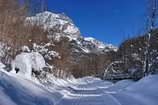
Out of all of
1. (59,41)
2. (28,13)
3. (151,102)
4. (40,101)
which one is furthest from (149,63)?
(40,101)

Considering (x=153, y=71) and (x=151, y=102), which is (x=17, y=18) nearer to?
(x=151, y=102)

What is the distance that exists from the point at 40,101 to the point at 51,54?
11.9 metres

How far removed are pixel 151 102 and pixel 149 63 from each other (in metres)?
19.9

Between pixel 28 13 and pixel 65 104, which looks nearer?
pixel 65 104

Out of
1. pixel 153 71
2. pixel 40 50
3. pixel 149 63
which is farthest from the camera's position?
pixel 149 63

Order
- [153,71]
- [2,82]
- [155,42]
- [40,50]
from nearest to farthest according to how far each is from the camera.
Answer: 1. [2,82]
2. [40,50]
3. [153,71]
4. [155,42]

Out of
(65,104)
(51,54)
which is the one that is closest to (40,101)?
(65,104)

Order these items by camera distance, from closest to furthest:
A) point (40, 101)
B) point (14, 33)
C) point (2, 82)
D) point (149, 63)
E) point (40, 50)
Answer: point (2, 82) < point (40, 101) < point (14, 33) < point (40, 50) < point (149, 63)

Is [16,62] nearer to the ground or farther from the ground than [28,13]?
nearer to the ground

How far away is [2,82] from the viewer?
894 centimetres

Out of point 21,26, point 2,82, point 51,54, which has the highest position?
point 21,26

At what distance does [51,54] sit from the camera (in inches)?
877

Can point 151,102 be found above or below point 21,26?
below

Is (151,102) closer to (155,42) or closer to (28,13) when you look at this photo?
(28,13)
